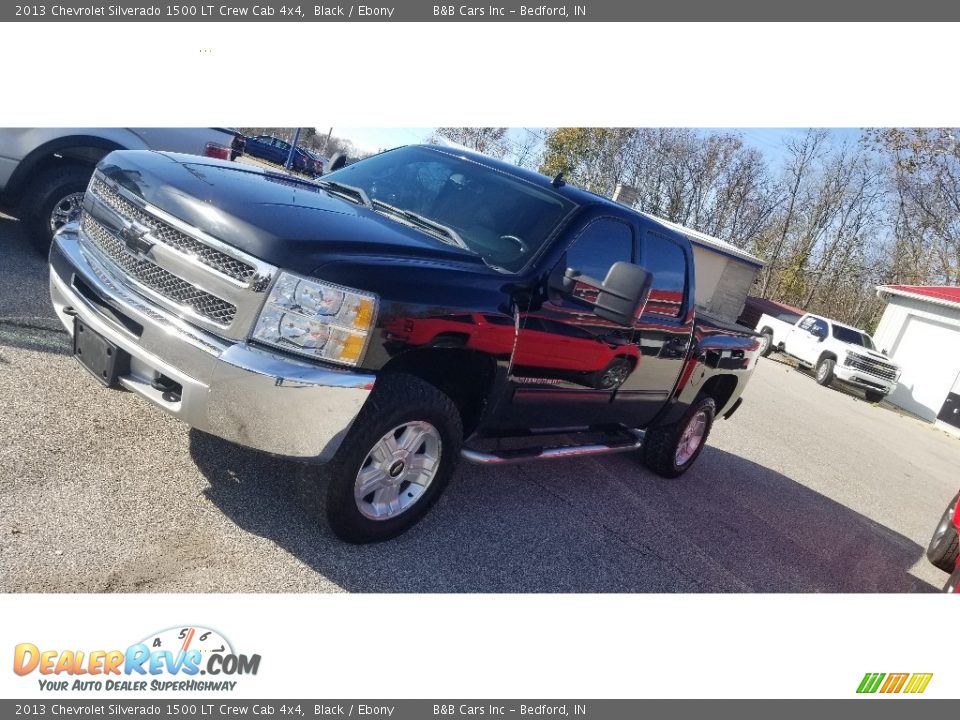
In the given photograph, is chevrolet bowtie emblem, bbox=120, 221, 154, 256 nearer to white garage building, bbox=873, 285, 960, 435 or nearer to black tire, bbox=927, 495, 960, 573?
black tire, bbox=927, 495, 960, 573

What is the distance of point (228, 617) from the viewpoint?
259cm

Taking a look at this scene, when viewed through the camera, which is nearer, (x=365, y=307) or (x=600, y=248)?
(x=365, y=307)

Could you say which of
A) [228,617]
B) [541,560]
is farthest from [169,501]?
[541,560]

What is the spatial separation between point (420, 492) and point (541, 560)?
84cm

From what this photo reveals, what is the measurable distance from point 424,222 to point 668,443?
2979 mm

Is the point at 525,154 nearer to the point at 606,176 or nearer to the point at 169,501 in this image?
the point at 606,176

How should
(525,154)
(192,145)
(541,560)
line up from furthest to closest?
(525,154) → (192,145) → (541,560)

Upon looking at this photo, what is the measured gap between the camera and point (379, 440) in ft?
9.78

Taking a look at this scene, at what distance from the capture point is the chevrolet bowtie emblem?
118 inches

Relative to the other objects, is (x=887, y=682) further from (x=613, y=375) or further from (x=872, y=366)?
(x=872, y=366)

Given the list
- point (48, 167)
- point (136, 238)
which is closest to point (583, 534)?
point (136, 238)

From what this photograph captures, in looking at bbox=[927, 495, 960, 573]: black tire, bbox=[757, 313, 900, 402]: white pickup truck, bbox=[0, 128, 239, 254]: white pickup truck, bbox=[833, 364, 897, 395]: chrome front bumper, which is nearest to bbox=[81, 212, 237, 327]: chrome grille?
bbox=[0, 128, 239, 254]: white pickup truck

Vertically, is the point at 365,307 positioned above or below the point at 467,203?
below

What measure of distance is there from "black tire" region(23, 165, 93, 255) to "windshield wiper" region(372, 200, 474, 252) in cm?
315
